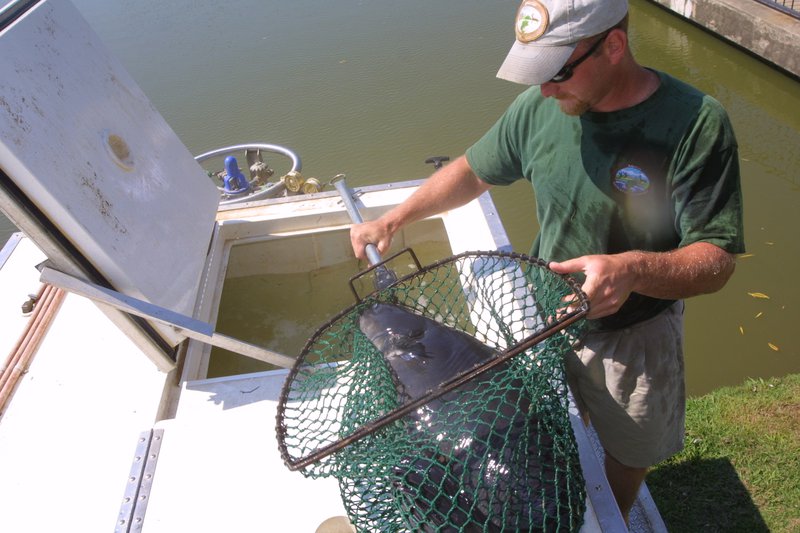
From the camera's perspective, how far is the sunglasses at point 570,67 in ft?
6.41

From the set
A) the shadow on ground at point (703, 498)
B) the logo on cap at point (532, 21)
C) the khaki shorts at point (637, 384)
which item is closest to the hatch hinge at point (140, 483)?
the khaki shorts at point (637, 384)

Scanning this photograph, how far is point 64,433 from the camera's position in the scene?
2.60 metres

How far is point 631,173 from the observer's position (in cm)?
204

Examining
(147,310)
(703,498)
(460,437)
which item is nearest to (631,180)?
(460,437)

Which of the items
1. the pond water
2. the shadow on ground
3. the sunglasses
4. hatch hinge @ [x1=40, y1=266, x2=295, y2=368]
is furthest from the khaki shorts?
the pond water

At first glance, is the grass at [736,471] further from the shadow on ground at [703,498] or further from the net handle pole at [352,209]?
the net handle pole at [352,209]

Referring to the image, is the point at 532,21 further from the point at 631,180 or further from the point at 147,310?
the point at 147,310

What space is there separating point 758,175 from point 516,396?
5.70 metres

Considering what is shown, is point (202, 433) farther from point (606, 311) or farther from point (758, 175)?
point (758, 175)

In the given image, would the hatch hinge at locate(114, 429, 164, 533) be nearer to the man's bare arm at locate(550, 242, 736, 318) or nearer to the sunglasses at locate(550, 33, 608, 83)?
the man's bare arm at locate(550, 242, 736, 318)

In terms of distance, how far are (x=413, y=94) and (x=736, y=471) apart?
618 centimetres

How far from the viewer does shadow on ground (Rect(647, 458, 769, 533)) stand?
3.31 meters

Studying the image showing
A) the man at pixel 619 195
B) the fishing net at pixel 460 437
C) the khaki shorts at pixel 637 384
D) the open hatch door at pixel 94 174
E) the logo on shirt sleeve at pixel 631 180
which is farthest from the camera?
the khaki shorts at pixel 637 384

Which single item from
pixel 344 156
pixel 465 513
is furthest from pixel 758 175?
pixel 465 513
